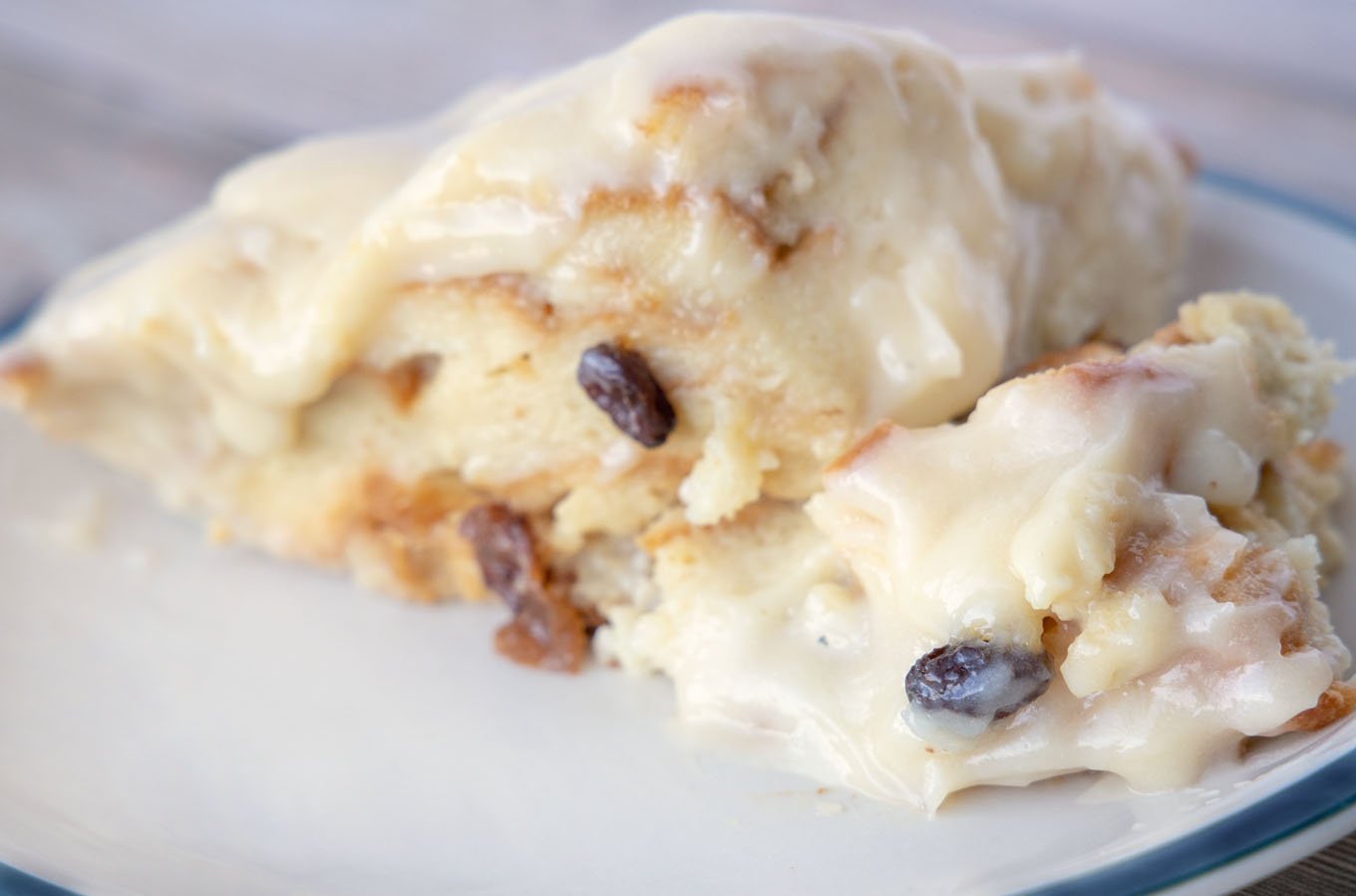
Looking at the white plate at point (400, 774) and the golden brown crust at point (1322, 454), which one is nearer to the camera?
the white plate at point (400, 774)

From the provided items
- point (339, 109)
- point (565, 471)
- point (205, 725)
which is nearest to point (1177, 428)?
point (565, 471)

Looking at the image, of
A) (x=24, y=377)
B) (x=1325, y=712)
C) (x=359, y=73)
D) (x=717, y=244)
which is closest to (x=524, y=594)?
(x=717, y=244)

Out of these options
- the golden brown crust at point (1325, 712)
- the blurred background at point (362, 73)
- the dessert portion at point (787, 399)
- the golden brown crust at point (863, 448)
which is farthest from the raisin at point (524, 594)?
the blurred background at point (362, 73)

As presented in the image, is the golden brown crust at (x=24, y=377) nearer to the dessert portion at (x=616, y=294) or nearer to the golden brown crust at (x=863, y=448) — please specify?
the dessert portion at (x=616, y=294)

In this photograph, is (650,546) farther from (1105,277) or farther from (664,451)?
(1105,277)

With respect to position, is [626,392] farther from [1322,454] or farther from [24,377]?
[24,377]

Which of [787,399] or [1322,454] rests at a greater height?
[1322,454]
